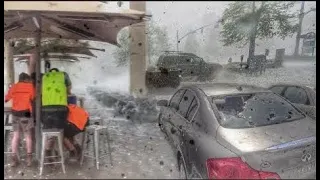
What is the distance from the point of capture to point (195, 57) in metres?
2.38

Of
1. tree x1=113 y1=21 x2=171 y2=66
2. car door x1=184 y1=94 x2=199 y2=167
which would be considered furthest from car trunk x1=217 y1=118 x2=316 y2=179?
tree x1=113 y1=21 x2=171 y2=66

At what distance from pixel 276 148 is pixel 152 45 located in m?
1.00

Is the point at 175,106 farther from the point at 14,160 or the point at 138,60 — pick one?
the point at 14,160

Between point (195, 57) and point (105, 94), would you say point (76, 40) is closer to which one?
point (105, 94)

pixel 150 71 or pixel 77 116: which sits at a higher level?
pixel 150 71

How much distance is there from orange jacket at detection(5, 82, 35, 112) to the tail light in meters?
1.45

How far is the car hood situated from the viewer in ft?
6.56

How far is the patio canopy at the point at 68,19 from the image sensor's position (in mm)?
2311

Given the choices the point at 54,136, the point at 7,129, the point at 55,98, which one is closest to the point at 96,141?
the point at 54,136

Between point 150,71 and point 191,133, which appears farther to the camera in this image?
point 150,71

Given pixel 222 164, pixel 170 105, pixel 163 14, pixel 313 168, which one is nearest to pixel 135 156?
pixel 170 105

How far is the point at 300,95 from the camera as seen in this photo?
243cm

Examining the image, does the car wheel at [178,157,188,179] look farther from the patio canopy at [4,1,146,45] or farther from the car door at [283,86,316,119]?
the patio canopy at [4,1,146,45]

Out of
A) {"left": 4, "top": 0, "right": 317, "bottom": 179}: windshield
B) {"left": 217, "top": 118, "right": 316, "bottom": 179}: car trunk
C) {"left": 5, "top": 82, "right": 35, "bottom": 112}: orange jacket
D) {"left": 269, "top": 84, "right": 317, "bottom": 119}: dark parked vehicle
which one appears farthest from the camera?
{"left": 5, "top": 82, "right": 35, "bottom": 112}: orange jacket
